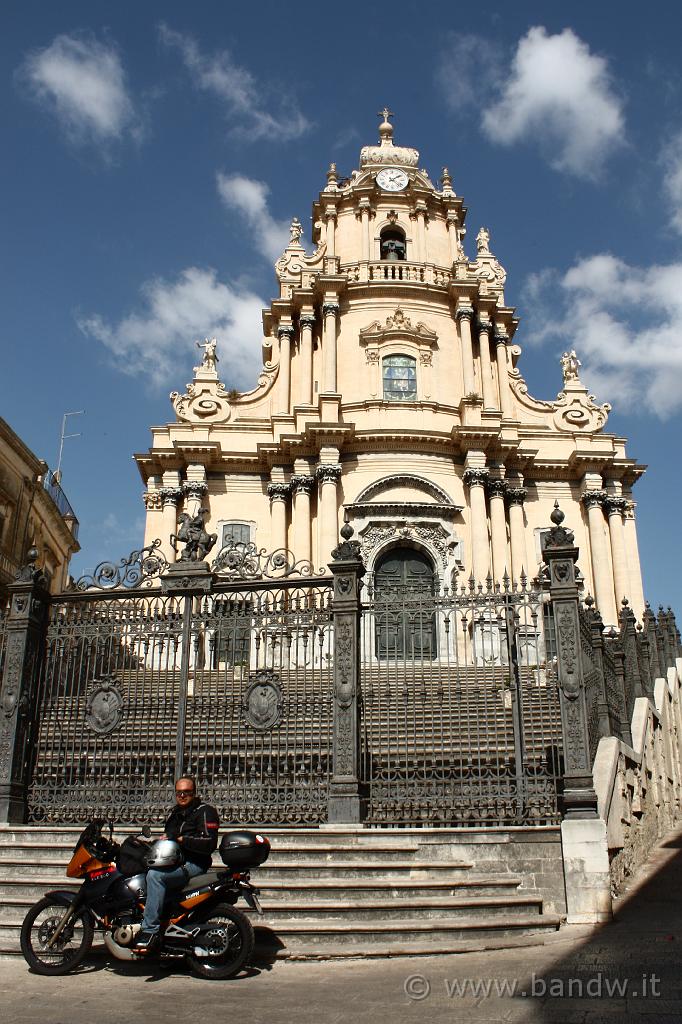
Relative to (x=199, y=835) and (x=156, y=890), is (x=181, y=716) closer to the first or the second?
(x=199, y=835)

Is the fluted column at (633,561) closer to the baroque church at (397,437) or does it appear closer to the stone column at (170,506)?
the baroque church at (397,437)

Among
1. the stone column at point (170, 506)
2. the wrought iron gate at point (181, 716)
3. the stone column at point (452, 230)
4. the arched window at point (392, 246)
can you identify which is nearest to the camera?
the wrought iron gate at point (181, 716)

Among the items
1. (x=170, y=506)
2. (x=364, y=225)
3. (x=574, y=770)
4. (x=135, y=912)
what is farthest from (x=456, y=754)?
(x=364, y=225)

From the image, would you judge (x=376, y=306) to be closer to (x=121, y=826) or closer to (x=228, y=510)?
(x=228, y=510)

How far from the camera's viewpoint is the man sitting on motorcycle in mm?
6668

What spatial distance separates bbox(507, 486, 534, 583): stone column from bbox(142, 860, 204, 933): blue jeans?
19.7 m

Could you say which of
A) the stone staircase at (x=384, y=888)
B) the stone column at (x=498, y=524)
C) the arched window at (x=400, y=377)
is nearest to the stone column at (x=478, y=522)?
the stone column at (x=498, y=524)

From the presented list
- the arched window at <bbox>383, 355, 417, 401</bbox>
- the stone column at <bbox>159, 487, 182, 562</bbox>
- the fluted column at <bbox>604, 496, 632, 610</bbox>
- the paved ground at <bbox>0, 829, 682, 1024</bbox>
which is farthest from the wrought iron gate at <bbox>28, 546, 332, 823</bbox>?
the fluted column at <bbox>604, 496, 632, 610</bbox>

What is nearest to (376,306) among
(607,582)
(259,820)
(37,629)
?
(607,582)

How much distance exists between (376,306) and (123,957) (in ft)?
79.4

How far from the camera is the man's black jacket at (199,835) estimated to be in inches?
271

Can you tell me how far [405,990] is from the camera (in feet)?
20.0

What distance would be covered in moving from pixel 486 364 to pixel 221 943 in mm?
23992

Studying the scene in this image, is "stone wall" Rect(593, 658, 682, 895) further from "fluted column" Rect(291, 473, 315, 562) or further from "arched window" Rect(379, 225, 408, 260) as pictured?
"arched window" Rect(379, 225, 408, 260)
